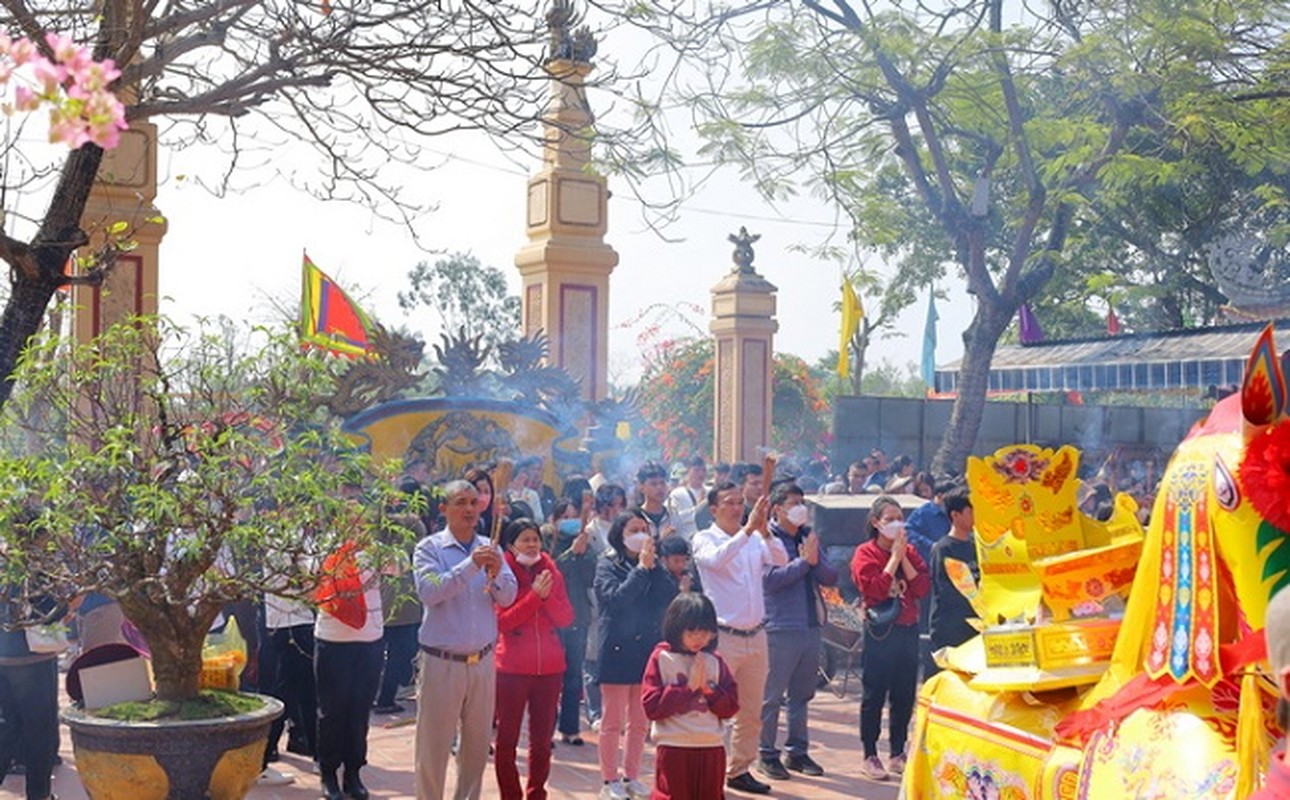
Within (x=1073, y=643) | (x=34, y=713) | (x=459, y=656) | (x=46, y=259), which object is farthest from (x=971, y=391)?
(x=1073, y=643)

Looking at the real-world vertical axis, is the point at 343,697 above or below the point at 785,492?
below

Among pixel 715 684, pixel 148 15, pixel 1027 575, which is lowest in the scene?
pixel 715 684

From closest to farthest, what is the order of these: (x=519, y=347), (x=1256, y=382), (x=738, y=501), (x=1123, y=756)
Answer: (x=1256, y=382) → (x=1123, y=756) → (x=738, y=501) → (x=519, y=347)

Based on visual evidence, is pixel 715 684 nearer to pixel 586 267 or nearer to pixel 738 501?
pixel 738 501

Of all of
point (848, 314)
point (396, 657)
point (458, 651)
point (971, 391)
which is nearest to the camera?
point (458, 651)

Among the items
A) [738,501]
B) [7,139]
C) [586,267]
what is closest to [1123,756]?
[738,501]

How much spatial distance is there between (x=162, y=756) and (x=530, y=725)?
2256 mm

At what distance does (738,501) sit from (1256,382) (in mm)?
4926

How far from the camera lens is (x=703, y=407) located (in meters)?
34.2

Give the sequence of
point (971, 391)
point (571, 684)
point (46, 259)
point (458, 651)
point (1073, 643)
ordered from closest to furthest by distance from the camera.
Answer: point (1073, 643)
point (46, 259)
point (458, 651)
point (571, 684)
point (971, 391)

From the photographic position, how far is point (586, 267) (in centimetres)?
2058

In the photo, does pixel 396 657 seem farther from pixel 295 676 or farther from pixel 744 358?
pixel 744 358

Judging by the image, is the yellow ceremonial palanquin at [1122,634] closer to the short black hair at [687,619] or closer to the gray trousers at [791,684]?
the short black hair at [687,619]

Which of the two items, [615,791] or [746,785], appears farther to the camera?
[746,785]
